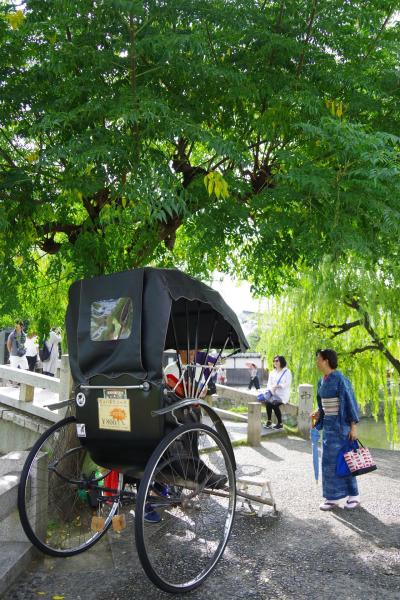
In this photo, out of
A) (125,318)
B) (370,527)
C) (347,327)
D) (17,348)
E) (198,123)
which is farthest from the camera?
(17,348)

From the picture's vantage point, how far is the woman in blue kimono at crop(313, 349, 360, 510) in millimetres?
6621

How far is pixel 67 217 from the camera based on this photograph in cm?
701

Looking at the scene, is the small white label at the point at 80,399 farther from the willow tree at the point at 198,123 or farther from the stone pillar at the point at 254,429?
the stone pillar at the point at 254,429

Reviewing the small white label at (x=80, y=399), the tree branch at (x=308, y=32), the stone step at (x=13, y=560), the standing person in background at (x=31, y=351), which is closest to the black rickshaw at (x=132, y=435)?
the small white label at (x=80, y=399)

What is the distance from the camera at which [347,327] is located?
531 inches

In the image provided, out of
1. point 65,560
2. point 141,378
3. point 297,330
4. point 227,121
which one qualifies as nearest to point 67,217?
point 227,121

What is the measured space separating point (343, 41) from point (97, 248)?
3454mm

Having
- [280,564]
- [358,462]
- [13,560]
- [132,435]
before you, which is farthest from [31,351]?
[280,564]

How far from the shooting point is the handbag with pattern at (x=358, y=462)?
6.48 m

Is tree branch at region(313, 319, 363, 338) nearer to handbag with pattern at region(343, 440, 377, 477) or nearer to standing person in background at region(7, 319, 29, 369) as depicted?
handbag with pattern at region(343, 440, 377, 477)

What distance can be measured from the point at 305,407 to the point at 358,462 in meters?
6.00

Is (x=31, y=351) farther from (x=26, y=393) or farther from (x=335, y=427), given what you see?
(x=335, y=427)

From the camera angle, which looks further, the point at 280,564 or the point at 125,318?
the point at 280,564

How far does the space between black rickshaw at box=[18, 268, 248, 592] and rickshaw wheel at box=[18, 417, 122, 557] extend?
0.4 inches
